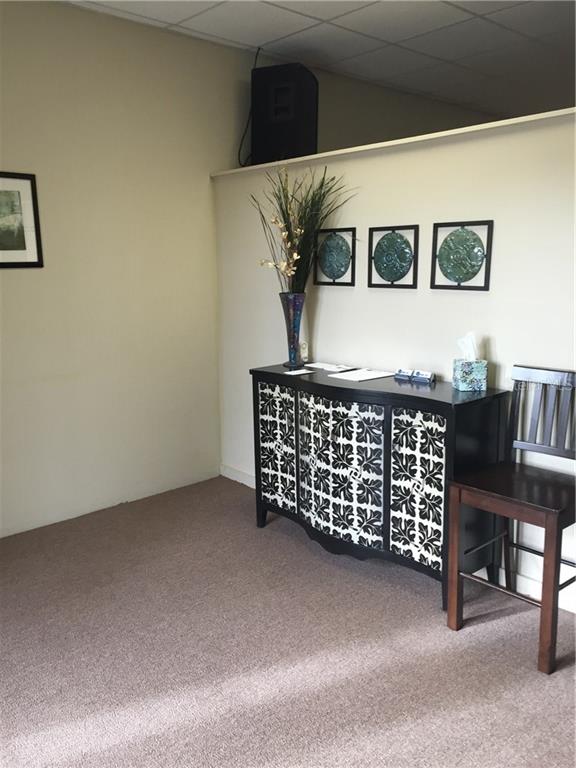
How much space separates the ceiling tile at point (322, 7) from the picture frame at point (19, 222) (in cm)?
152

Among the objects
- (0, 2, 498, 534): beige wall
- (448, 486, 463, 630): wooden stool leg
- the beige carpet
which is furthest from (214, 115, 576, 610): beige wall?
the beige carpet

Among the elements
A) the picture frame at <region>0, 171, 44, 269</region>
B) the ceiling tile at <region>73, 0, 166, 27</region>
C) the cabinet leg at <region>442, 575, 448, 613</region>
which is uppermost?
the ceiling tile at <region>73, 0, 166, 27</region>

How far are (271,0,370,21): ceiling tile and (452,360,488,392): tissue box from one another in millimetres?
1885

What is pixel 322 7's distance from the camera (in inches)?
131

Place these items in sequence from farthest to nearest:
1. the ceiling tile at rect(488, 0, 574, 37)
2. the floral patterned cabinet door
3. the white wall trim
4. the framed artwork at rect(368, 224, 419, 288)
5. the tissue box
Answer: the ceiling tile at rect(488, 0, 574, 37), the framed artwork at rect(368, 224, 419, 288), the floral patterned cabinet door, the tissue box, the white wall trim

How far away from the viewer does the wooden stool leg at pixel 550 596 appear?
2.26 m

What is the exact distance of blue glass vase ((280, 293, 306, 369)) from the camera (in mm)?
3445

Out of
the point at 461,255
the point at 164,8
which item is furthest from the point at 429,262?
the point at 164,8

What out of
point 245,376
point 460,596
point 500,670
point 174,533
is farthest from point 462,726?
point 245,376

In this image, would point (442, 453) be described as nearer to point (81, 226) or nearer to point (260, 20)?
point (81, 226)

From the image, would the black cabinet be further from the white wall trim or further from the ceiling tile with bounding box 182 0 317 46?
the ceiling tile with bounding box 182 0 317 46

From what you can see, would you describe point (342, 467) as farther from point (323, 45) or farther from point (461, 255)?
point (323, 45)

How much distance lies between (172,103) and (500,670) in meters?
3.27

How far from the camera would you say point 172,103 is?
3.77 meters
